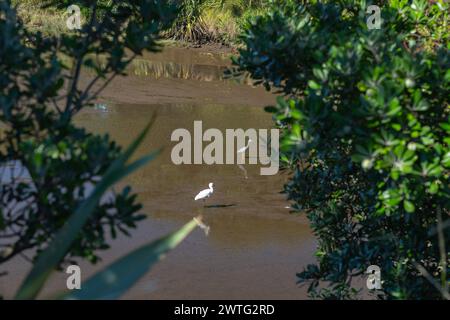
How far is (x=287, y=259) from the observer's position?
31.5ft

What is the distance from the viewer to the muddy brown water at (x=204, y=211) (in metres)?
8.56

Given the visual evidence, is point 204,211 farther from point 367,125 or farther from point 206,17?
point 206,17

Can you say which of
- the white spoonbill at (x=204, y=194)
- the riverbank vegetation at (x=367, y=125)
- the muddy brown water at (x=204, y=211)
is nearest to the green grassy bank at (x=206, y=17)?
the muddy brown water at (x=204, y=211)

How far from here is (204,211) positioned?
11.0 metres

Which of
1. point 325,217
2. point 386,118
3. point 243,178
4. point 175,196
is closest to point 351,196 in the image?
point 325,217

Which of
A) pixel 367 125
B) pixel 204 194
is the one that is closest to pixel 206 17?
pixel 204 194

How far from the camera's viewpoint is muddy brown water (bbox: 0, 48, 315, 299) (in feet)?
28.1

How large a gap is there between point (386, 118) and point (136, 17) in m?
1.50

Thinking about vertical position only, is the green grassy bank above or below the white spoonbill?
above

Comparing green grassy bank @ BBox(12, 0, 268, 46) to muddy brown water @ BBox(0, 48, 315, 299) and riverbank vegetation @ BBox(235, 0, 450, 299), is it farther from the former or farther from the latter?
riverbank vegetation @ BBox(235, 0, 450, 299)

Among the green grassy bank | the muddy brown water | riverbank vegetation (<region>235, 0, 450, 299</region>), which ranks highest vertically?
the green grassy bank

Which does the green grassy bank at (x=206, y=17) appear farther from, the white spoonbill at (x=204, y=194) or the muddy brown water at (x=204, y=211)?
the white spoonbill at (x=204, y=194)

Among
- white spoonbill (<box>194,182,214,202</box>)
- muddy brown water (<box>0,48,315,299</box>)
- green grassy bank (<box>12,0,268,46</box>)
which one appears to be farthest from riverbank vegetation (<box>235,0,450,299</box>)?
green grassy bank (<box>12,0,268,46</box>)

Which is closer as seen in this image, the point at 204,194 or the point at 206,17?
the point at 204,194
